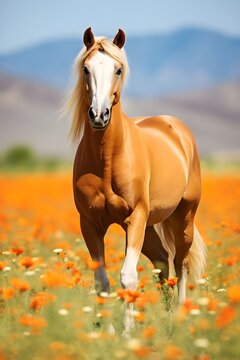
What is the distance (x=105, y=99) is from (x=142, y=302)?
5.12 feet

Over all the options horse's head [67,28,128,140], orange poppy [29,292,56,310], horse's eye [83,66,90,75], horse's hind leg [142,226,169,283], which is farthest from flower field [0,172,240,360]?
horse's eye [83,66,90,75]

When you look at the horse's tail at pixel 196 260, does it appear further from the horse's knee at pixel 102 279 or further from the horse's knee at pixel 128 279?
the horse's knee at pixel 128 279

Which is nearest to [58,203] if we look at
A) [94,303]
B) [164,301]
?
[164,301]

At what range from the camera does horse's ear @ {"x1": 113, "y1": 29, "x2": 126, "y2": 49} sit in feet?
18.1

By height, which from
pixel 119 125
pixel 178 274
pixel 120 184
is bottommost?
pixel 178 274

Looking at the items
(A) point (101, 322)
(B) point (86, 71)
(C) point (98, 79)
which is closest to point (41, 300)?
(A) point (101, 322)

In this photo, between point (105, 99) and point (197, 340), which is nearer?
point (197, 340)

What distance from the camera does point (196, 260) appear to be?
705 cm

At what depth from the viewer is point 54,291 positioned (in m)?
4.47

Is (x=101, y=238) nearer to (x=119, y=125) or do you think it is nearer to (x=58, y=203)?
(x=119, y=125)

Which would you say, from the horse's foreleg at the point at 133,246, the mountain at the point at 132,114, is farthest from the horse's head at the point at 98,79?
the mountain at the point at 132,114

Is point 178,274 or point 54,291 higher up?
point 54,291

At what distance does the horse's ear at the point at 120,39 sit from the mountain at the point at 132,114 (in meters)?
113

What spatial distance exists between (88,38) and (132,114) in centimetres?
14675
